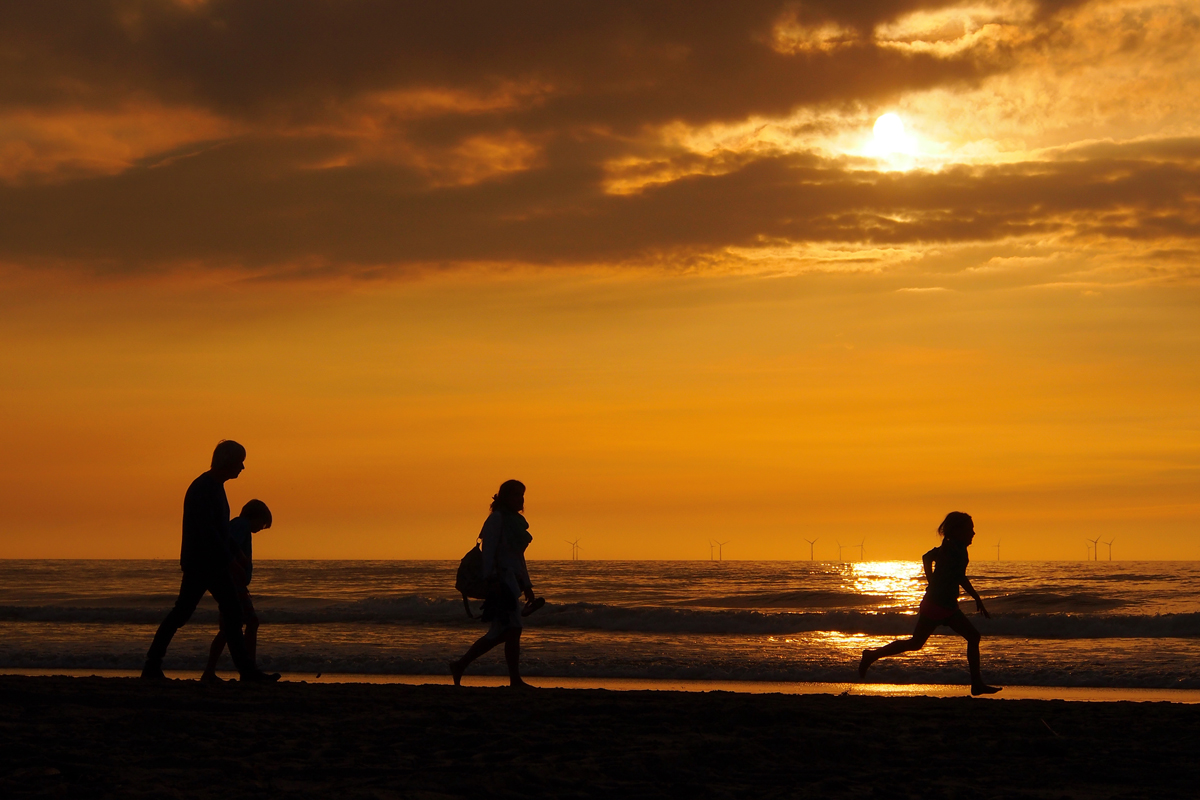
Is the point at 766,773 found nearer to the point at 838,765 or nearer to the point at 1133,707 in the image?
the point at 838,765

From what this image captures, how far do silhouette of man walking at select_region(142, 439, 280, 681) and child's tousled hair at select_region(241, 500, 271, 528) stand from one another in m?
1.09

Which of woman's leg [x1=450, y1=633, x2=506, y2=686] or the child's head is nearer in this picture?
woman's leg [x1=450, y1=633, x2=506, y2=686]

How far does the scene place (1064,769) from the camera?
5922mm

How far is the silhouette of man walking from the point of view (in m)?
7.99

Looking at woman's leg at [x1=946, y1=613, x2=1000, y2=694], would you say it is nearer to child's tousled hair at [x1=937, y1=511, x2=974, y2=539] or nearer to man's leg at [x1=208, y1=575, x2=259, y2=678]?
child's tousled hair at [x1=937, y1=511, x2=974, y2=539]

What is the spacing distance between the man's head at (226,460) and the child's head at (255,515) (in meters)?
1.18

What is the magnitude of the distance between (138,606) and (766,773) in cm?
3138

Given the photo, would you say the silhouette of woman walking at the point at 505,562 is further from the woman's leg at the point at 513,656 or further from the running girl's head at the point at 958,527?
the running girl's head at the point at 958,527

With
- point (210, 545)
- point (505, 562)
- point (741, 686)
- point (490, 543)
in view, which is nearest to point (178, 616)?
point (210, 545)

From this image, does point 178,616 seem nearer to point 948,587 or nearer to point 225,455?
point 225,455

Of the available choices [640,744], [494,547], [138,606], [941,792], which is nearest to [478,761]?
[640,744]

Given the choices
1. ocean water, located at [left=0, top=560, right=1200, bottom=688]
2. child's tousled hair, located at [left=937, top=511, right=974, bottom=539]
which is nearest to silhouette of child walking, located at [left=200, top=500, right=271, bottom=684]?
ocean water, located at [left=0, top=560, right=1200, bottom=688]

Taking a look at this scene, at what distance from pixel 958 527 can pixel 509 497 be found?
4373mm

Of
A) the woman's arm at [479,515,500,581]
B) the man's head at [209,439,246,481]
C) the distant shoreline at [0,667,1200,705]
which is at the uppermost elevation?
the man's head at [209,439,246,481]
